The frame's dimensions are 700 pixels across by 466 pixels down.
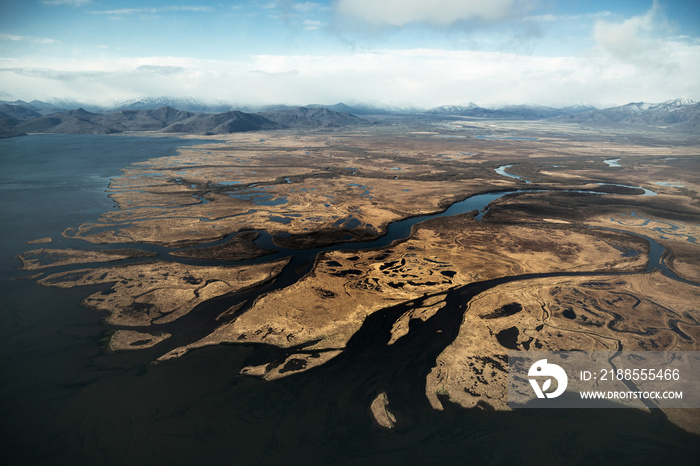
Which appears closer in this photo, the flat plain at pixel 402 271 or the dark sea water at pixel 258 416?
the dark sea water at pixel 258 416

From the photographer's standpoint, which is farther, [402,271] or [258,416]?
[402,271]

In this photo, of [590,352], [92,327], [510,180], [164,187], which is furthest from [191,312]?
[510,180]

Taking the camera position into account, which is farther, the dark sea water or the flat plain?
the flat plain

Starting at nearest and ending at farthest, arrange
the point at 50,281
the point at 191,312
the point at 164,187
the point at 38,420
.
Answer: the point at 38,420 → the point at 191,312 → the point at 50,281 → the point at 164,187

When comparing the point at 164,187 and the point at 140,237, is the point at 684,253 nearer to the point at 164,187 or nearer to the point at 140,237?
the point at 140,237

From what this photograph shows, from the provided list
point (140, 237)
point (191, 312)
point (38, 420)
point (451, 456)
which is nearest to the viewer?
point (451, 456)

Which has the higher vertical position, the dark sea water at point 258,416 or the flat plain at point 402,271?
the flat plain at point 402,271

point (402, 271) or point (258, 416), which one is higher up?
point (402, 271)

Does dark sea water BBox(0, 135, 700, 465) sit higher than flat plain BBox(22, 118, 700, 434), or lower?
lower
